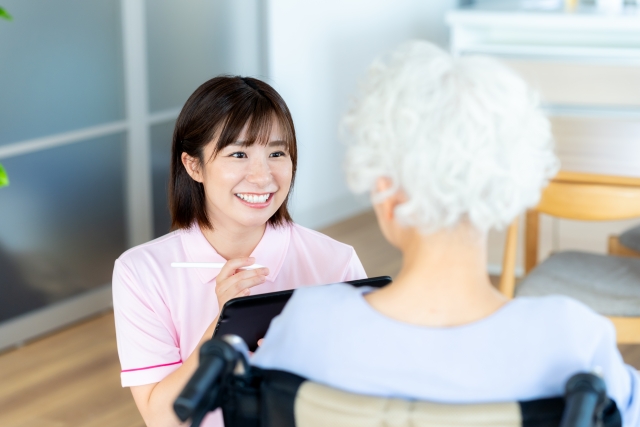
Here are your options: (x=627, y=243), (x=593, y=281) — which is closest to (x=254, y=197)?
(x=593, y=281)

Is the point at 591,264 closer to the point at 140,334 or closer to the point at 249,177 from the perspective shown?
the point at 249,177

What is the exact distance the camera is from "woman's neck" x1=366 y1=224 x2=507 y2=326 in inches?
Result: 32.7

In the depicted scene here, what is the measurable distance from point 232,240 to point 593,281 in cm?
121

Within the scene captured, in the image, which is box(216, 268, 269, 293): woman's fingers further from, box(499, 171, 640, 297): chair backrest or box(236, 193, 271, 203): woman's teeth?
box(499, 171, 640, 297): chair backrest

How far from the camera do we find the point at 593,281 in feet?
7.51

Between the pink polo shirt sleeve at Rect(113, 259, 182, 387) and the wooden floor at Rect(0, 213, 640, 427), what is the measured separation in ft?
3.71

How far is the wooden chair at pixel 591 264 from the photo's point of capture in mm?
2051

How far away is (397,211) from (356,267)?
0.66 metres

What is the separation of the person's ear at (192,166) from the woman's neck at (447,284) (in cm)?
68

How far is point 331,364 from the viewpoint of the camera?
2.76ft

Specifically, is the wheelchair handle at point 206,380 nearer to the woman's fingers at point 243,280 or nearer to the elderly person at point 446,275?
the elderly person at point 446,275

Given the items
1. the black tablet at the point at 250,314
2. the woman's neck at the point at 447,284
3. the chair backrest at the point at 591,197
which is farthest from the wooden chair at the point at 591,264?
the woman's neck at the point at 447,284

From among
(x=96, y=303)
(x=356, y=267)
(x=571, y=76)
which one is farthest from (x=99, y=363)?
(x=571, y=76)

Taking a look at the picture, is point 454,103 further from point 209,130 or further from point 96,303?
point 96,303
